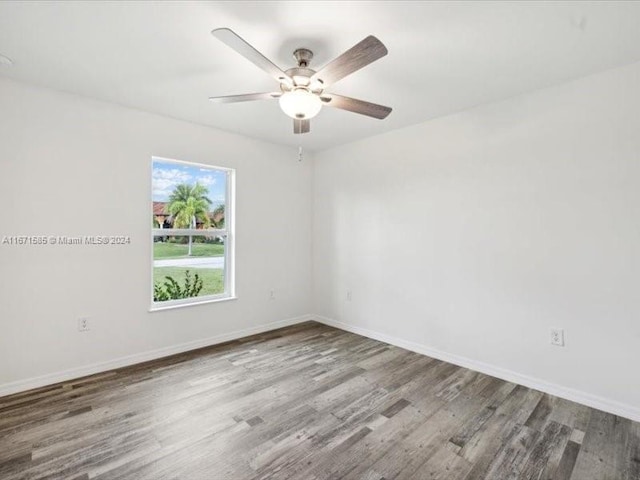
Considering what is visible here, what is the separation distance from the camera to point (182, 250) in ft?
11.5

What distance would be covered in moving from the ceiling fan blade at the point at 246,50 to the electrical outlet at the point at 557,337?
8.93 feet

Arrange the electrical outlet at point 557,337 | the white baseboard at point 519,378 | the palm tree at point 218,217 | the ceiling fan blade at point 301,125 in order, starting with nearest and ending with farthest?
the white baseboard at point 519,378, the ceiling fan blade at point 301,125, the electrical outlet at point 557,337, the palm tree at point 218,217

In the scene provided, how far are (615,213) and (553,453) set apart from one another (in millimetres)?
1663

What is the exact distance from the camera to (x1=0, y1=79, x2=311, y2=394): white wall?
249 centimetres

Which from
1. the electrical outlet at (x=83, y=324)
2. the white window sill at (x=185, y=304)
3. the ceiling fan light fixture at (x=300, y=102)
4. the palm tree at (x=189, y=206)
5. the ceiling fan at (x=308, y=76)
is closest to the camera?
the ceiling fan at (x=308, y=76)

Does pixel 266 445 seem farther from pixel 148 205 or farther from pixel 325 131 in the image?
pixel 325 131

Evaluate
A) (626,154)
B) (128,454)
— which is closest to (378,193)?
(626,154)

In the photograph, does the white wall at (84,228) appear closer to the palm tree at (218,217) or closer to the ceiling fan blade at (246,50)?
the palm tree at (218,217)

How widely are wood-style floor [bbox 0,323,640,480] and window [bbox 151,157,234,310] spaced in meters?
0.85

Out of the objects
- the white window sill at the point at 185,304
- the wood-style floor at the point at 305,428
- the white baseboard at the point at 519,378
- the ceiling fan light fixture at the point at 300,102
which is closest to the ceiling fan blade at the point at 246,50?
the ceiling fan light fixture at the point at 300,102

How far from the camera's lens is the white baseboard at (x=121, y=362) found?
8.24 feet

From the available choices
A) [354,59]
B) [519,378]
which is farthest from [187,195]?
[519,378]

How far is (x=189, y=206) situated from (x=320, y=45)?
2283 mm

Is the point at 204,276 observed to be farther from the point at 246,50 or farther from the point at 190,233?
the point at 246,50
